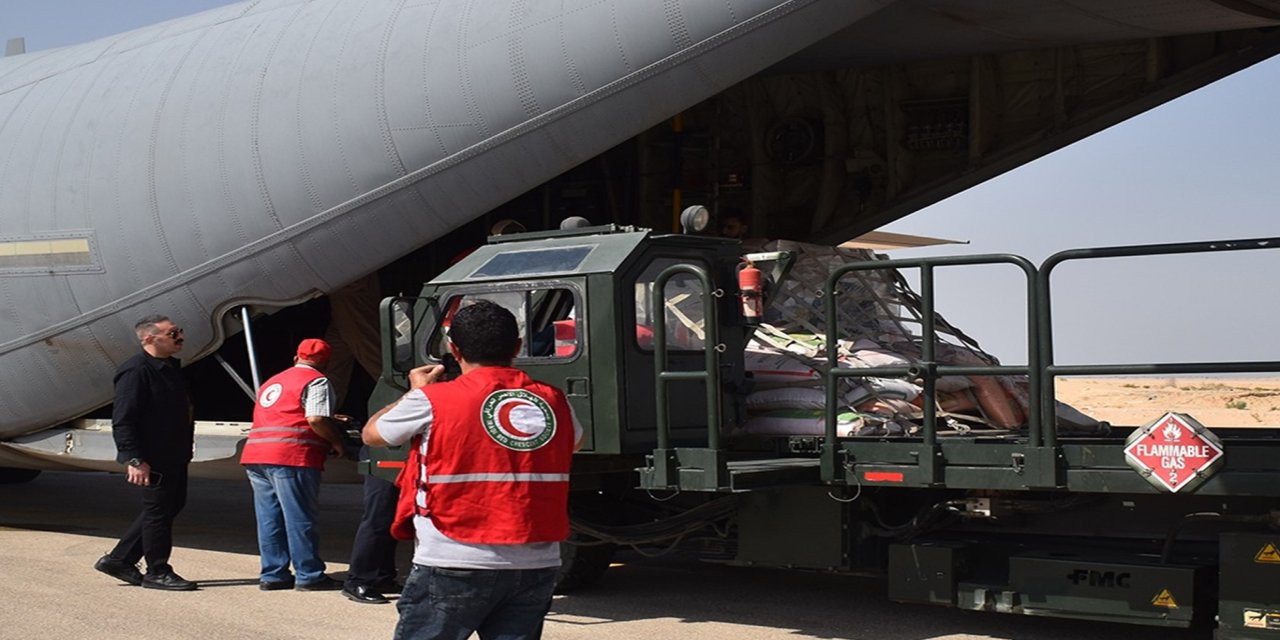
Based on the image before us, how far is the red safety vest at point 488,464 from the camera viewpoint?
4.60 meters

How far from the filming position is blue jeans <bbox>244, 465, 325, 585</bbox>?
32.0 feet

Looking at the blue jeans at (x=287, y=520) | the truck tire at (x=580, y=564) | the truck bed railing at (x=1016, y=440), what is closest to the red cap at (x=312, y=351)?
the blue jeans at (x=287, y=520)

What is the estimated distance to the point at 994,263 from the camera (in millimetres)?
7559

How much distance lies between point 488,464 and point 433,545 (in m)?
0.31

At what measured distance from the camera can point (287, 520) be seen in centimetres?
976

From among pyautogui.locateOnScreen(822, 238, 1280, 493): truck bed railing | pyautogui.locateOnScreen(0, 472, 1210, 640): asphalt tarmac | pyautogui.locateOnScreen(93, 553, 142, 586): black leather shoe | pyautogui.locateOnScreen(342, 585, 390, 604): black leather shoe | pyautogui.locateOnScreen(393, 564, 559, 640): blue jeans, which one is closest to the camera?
pyautogui.locateOnScreen(393, 564, 559, 640): blue jeans

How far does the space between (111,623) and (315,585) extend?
5.32ft

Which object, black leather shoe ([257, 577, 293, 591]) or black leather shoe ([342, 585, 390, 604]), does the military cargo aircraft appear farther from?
black leather shoe ([342, 585, 390, 604])

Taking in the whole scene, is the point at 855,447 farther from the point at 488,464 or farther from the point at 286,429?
the point at 286,429

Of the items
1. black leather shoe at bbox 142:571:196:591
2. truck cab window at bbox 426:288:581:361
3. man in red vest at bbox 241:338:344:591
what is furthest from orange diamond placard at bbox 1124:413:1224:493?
black leather shoe at bbox 142:571:196:591

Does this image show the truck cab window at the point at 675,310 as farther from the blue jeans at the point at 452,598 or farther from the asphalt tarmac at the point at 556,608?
the blue jeans at the point at 452,598

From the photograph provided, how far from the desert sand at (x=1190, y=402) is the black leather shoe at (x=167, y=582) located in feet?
58.8

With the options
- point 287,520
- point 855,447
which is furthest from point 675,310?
point 287,520

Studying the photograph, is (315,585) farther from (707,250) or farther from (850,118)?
(850,118)
